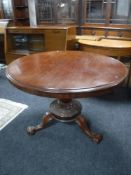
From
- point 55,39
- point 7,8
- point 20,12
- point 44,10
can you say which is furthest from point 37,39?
point 7,8

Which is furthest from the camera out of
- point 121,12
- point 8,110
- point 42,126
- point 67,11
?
point 67,11

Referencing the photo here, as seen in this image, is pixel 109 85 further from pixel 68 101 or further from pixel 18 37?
pixel 18 37

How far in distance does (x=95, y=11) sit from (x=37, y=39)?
949mm

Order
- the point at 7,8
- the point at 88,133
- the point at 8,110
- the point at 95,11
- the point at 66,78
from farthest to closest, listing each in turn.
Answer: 1. the point at 7,8
2. the point at 95,11
3. the point at 8,110
4. the point at 88,133
5. the point at 66,78

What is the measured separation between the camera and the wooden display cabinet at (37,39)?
215 centimetres

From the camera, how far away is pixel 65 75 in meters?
1.00

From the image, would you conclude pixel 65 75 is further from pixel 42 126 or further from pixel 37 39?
pixel 37 39

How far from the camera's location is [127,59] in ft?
7.14

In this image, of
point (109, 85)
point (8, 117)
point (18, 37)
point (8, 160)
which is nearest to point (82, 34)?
point (18, 37)

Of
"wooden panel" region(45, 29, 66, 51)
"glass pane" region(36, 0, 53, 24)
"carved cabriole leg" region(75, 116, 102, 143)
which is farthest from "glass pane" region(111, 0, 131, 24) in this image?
"carved cabriole leg" region(75, 116, 102, 143)

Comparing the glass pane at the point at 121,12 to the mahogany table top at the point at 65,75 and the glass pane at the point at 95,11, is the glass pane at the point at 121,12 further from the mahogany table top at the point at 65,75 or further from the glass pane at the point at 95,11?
the mahogany table top at the point at 65,75

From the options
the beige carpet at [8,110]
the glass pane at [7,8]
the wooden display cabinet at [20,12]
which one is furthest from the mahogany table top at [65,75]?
the glass pane at [7,8]

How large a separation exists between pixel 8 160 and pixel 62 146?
1.39 ft

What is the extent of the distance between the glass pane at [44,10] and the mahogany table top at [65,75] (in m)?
1.49
